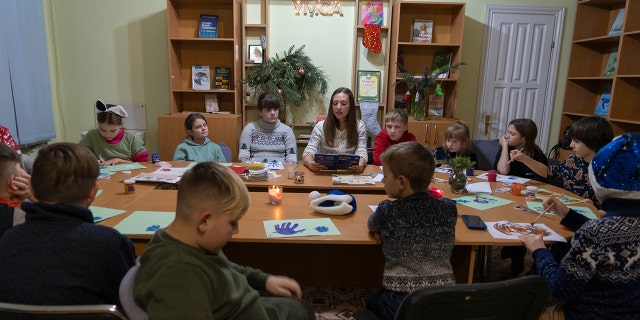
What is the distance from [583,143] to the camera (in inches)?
90.0

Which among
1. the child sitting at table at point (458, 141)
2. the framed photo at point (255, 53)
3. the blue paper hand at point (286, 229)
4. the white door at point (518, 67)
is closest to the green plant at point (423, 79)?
the white door at point (518, 67)

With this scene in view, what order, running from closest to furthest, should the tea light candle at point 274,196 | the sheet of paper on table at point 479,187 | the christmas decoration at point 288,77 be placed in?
the tea light candle at point 274,196 → the sheet of paper on table at point 479,187 → the christmas decoration at point 288,77

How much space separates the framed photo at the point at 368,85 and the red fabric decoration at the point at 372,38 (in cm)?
28

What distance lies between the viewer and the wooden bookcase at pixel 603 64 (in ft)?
12.7

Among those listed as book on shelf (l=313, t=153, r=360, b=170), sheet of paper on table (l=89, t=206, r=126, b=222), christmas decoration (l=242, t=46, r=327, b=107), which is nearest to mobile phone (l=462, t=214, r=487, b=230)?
book on shelf (l=313, t=153, r=360, b=170)

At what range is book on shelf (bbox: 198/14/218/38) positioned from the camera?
4348 millimetres

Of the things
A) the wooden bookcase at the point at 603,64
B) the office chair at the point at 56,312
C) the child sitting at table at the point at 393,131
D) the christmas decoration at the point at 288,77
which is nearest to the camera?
the office chair at the point at 56,312

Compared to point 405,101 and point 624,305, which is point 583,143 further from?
point 405,101

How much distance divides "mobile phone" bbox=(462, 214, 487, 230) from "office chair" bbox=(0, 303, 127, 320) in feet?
4.68

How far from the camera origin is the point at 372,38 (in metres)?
4.40

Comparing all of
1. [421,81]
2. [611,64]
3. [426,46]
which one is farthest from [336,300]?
[611,64]

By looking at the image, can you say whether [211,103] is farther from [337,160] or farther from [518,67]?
[518,67]

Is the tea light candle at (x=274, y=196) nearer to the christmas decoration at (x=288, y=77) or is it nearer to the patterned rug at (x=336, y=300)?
the patterned rug at (x=336, y=300)

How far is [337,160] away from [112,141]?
175cm
